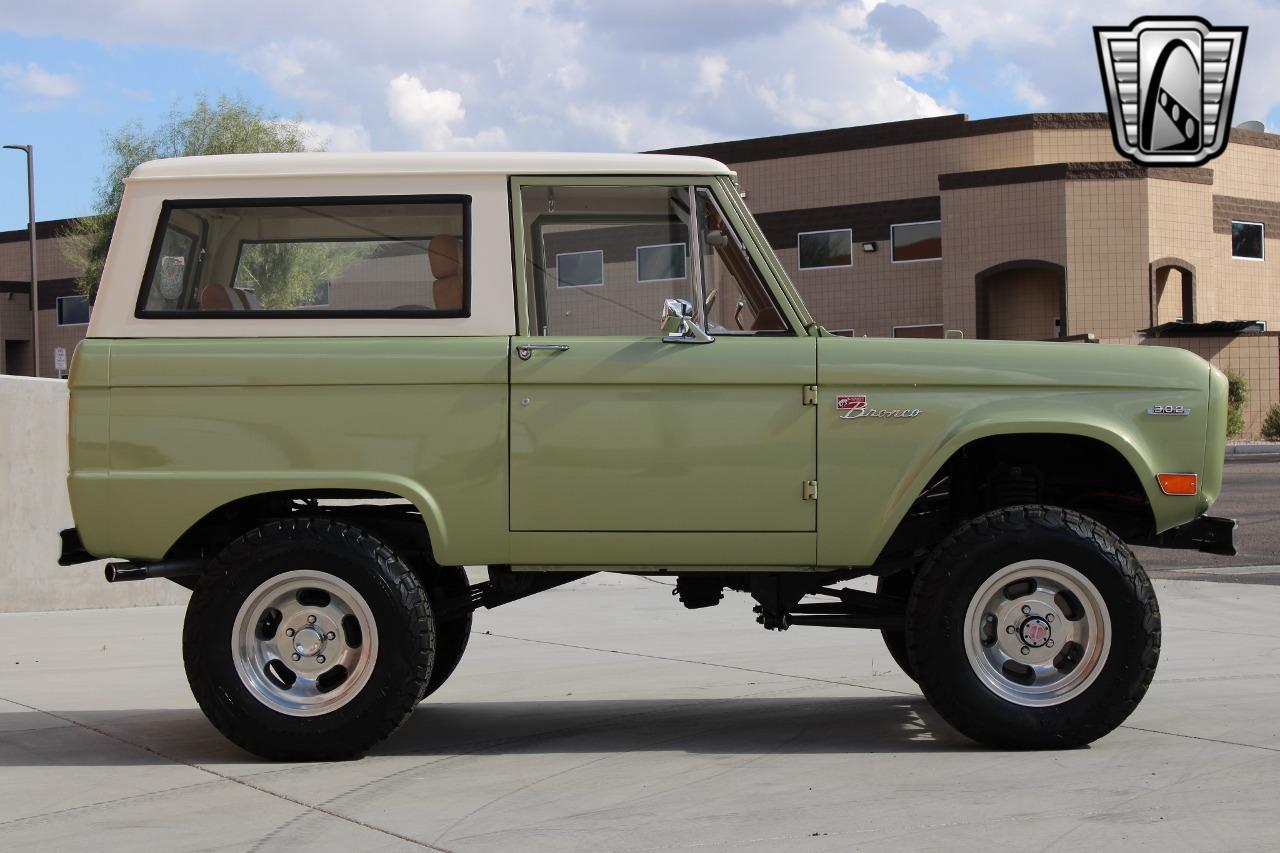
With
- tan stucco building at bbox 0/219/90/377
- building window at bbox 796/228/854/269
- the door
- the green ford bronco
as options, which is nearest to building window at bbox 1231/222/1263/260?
building window at bbox 796/228/854/269

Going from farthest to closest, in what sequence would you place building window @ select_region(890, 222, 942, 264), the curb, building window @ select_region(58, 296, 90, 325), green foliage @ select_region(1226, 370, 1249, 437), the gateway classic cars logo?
building window @ select_region(58, 296, 90, 325) < building window @ select_region(890, 222, 942, 264) < green foliage @ select_region(1226, 370, 1249, 437) < the curb < the gateway classic cars logo

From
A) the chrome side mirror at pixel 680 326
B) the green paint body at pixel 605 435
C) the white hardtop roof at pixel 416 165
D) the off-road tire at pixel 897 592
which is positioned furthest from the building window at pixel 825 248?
the chrome side mirror at pixel 680 326

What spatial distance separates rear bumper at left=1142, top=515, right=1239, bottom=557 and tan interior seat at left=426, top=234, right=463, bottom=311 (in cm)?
292

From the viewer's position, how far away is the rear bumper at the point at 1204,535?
20.2ft

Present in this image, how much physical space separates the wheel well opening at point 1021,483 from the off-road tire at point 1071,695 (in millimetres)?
399

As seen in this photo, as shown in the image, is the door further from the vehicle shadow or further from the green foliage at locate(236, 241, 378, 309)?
the vehicle shadow

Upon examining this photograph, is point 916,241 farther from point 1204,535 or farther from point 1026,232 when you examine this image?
point 1204,535

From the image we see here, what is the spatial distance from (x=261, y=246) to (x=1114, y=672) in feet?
12.1

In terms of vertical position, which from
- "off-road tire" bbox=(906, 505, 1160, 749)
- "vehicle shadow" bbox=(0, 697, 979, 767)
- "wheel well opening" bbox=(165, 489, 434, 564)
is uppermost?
"wheel well opening" bbox=(165, 489, 434, 564)

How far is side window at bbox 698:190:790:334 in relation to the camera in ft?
20.0

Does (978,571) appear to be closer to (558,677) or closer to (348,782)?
(348,782)

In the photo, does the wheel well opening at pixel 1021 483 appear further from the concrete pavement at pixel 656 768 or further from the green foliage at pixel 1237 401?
the green foliage at pixel 1237 401

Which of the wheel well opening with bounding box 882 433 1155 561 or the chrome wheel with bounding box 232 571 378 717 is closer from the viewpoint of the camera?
the chrome wheel with bounding box 232 571 378 717

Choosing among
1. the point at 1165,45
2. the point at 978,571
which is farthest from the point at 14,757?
the point at 1165,45
